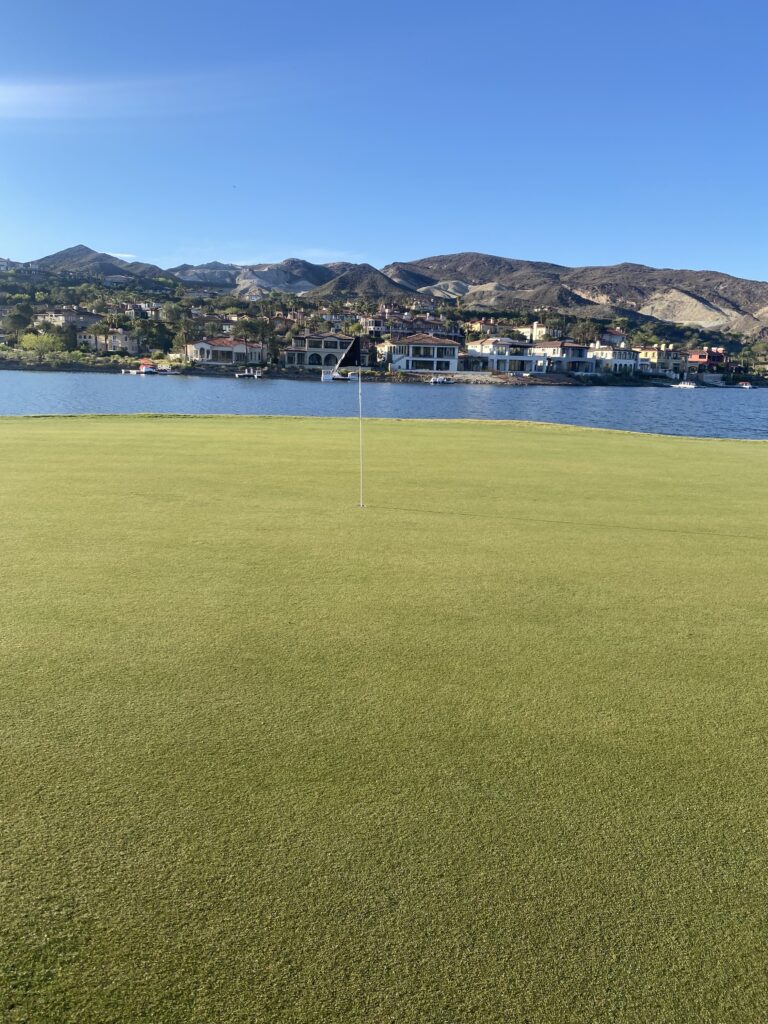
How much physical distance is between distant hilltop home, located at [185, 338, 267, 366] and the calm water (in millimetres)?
25360

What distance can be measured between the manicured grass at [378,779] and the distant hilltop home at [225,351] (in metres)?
111

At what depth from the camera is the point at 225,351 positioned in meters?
113

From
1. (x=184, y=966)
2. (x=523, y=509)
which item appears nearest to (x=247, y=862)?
(x=184, y=966)

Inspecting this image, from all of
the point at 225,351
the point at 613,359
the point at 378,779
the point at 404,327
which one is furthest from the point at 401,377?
the point at 378,779

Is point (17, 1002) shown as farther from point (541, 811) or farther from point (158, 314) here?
point (158, 314)

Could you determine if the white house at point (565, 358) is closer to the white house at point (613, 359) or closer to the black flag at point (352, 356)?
the white house at point (613, 359)

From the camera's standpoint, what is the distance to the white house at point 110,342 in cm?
12012

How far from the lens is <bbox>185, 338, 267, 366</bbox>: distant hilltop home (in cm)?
11169

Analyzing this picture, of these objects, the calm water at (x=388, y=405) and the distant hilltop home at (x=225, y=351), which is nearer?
the calm water at (x=388, y=405)

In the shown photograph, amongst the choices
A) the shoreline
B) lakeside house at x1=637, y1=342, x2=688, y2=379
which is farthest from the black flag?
lakeside house at x1=637, y1=342, x2=688, y2=379

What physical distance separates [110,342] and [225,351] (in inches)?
948

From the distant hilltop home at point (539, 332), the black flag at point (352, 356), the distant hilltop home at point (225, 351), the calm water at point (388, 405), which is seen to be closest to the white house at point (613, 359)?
the distant hilltop home at point (539, 332)

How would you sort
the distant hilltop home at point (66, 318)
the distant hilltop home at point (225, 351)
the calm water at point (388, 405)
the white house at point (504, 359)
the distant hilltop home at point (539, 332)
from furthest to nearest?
1. the distant hilltop home at point (539, 332)
2. the distant hilltop home at point (66, 318)
3. the white house at point (504, 359)
4. the distant hilltop home at point (225, 351)
5. the calm water at point (388, 405)

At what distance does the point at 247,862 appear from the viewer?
2.34 m
